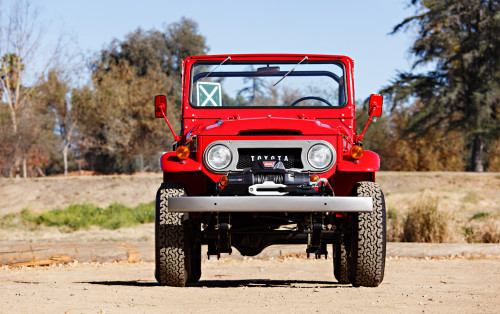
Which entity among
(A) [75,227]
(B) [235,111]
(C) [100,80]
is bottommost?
(A) [75,227]

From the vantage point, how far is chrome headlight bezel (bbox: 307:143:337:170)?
24.1 ft

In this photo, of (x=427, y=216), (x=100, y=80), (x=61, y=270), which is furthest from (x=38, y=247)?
(x=100, y=80)

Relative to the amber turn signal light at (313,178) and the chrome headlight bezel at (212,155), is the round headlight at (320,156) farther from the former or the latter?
the chrome headlight bezel at (212,155)

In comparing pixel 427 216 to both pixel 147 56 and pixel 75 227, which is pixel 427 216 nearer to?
pixel 75 227

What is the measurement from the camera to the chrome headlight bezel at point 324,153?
734 cm

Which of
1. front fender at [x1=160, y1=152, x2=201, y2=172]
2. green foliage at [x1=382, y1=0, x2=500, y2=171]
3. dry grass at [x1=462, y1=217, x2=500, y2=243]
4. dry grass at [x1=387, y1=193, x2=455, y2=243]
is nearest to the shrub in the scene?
dry grass at [x1=387, y1=193, x2=455, y2=243]

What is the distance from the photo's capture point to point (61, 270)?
1196 cm

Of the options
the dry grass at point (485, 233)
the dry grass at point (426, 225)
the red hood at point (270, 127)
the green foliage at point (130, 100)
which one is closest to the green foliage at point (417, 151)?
the green foliage at point (130, 100)

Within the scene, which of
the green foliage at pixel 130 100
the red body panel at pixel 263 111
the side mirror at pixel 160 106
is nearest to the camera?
the side mirror at pixel 160 106

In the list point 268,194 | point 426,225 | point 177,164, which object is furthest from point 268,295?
point 426,225

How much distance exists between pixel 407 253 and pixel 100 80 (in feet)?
118

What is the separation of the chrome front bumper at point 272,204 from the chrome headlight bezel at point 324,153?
56 centimetres

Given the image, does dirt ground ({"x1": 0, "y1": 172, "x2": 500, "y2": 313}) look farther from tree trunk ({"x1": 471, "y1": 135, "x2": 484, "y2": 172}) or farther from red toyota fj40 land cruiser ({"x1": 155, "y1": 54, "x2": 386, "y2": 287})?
tree trunk ({"x1": 471, "y1": 135, "x2": 484, "y2": 172})

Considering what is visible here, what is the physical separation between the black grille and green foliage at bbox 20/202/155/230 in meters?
16.6
